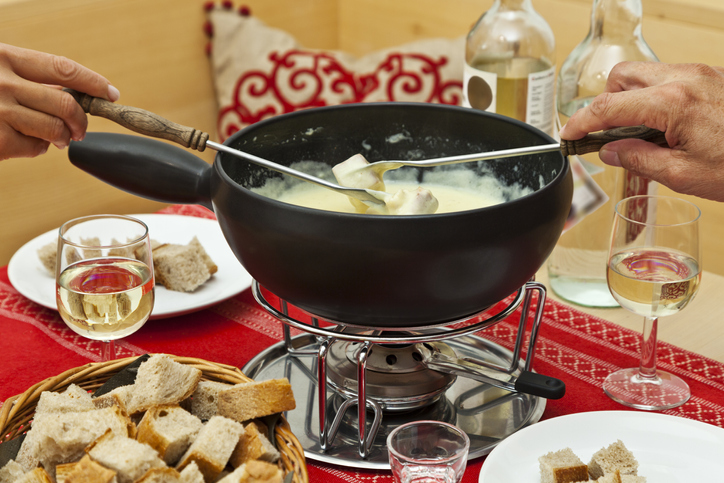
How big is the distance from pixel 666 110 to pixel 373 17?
2306 millimetres

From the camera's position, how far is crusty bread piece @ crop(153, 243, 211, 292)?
4.36 feet

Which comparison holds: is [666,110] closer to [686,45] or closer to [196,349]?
[196,349]

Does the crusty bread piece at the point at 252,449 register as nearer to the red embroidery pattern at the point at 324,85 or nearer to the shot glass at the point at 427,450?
the shot glass at the point at 427,450

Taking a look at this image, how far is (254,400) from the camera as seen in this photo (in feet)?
2.84

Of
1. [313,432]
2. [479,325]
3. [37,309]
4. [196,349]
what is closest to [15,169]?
[37,309]

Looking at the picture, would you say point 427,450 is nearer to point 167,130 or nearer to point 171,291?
point 167,130

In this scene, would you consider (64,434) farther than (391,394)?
No

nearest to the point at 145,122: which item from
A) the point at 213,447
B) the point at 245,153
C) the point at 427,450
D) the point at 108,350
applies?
the point at 245,153

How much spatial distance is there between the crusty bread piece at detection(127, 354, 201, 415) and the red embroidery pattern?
191 cm

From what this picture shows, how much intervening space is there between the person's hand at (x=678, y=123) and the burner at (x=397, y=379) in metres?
0.36

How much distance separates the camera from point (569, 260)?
1455 mm

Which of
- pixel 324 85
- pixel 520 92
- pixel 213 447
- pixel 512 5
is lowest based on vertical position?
pixel 324 85

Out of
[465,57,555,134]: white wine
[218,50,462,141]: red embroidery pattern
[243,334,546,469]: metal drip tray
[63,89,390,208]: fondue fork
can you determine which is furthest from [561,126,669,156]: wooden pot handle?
[218,50,462,141]: red embroidery pattern

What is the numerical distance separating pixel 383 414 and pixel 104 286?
0.42 meters
